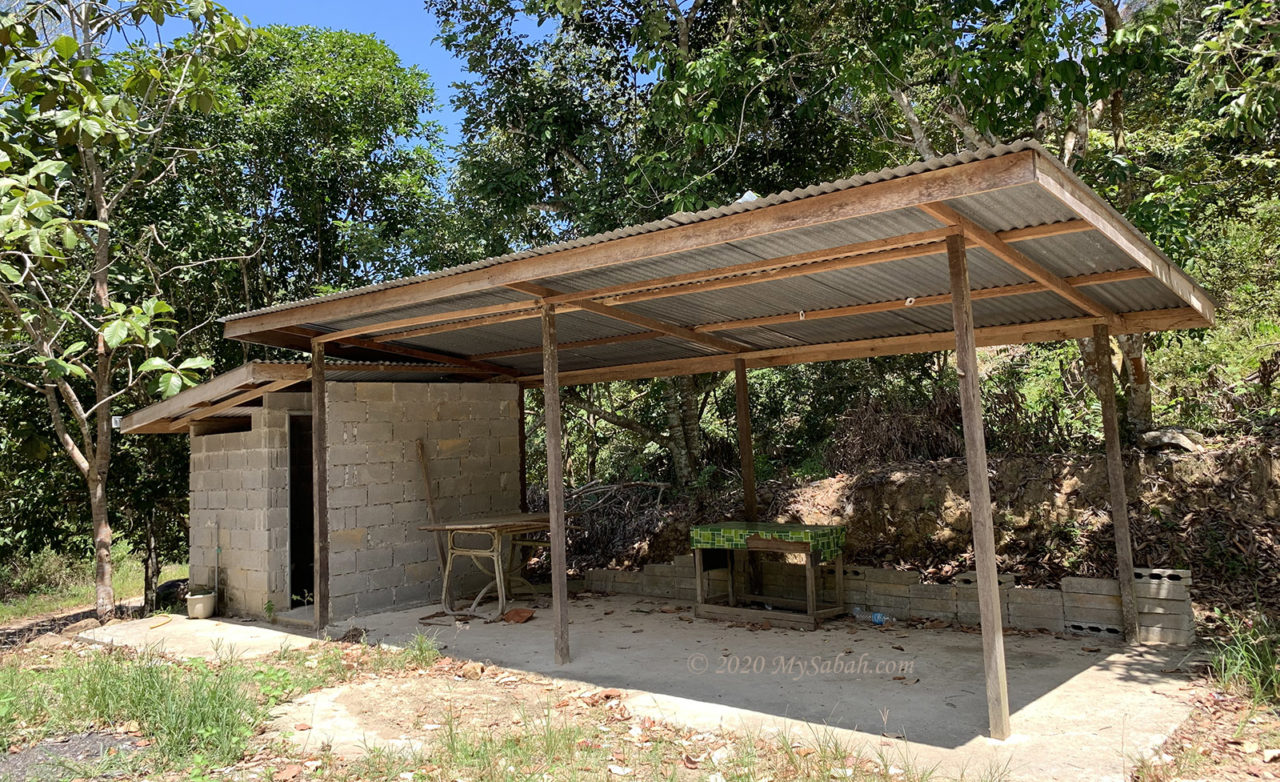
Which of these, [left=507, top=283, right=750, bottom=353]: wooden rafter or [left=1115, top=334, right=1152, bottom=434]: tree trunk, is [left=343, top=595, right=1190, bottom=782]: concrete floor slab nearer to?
[left=507, top=283, right=750, bottom=353]: wooden rafter

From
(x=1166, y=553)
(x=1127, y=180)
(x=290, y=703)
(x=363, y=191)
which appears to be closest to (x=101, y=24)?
(x=363, y=191)

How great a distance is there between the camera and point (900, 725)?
167 inches

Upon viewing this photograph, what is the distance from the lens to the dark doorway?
8711mm

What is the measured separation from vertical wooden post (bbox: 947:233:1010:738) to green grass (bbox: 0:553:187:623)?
11.1 metres

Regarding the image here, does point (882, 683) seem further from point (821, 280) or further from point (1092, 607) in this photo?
point (821, 280)

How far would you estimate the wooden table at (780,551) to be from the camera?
6.52 meters

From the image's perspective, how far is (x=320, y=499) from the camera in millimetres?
7160

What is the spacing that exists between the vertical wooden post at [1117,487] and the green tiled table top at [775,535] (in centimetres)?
195

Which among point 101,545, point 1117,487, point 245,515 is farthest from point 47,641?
point 1117,487

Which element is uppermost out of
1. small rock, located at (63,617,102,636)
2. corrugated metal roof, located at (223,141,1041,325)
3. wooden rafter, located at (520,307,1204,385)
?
corrugated metal roof, located at (223,141,1041,325)

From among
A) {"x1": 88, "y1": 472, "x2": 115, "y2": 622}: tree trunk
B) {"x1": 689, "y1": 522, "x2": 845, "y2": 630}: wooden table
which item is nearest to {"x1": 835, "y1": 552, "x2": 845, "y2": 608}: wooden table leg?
{"x1": 689, "y1": 522, "x2": 845, "y2": 630}: wooden table

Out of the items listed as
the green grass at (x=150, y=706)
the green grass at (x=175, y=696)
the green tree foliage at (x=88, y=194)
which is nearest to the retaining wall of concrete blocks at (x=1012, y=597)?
the green grass at (x=175, y=696)

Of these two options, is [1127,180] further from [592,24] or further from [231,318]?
[231,318]

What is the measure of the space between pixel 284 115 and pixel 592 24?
4.23 meters
